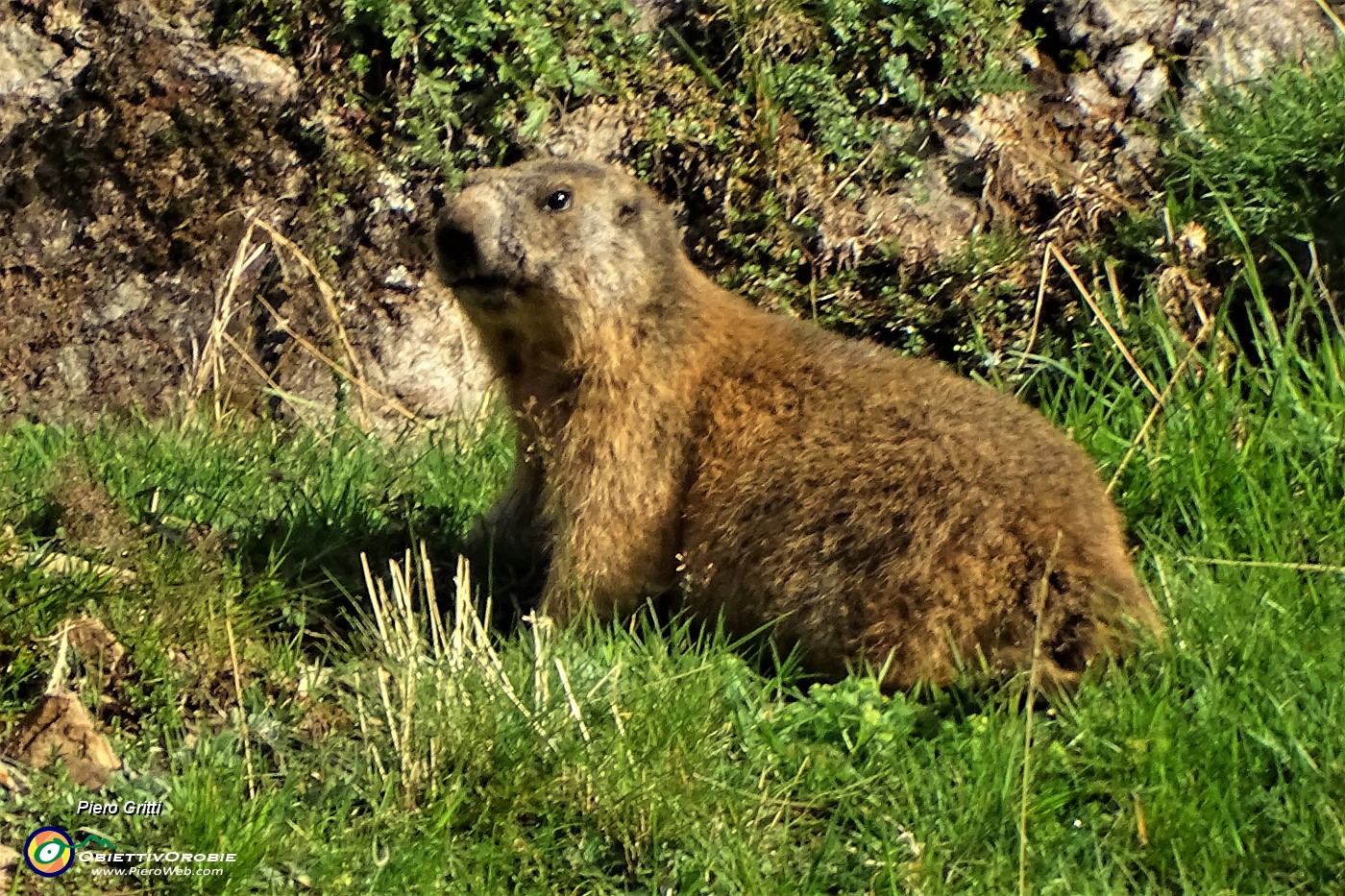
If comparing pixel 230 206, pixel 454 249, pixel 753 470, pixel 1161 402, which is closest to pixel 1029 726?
pixel 753 470

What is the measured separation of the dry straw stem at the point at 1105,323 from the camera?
5684 millimetres

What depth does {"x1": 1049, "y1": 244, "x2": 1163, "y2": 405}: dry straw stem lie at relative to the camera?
568 cm

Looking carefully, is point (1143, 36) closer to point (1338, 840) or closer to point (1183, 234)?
point (1183, 234)

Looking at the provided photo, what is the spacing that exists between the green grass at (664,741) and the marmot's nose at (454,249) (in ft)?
3.30

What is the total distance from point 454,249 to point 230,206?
8.78 ft

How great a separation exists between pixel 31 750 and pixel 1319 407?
4.16 metres

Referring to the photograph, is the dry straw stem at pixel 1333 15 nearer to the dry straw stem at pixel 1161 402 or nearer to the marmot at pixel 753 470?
the dry straw stem at pixel 1161 402

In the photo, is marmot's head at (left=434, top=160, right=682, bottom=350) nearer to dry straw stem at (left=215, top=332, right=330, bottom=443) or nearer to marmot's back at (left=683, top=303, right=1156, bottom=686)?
marmot's back at (left=683, top=303, right=1156, bottom=686)

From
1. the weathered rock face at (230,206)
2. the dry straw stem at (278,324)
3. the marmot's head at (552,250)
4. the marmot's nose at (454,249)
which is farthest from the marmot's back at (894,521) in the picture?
the dry straw stem at (278,324)

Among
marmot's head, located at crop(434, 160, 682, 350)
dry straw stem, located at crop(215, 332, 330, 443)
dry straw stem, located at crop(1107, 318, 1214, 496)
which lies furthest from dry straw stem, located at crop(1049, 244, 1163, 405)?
dry straw stem, located at crop(215, 332, 330, 443)

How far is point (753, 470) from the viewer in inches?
186

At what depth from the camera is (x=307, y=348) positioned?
686cm

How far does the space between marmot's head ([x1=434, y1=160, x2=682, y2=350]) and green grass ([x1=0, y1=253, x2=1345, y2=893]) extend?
101cm

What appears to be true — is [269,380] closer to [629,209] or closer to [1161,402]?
[629,209]
